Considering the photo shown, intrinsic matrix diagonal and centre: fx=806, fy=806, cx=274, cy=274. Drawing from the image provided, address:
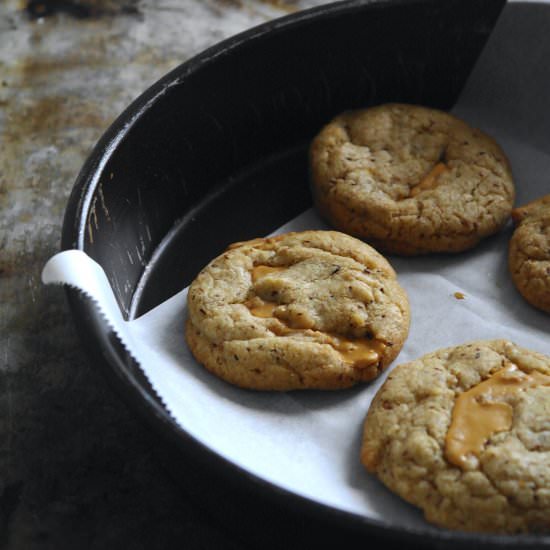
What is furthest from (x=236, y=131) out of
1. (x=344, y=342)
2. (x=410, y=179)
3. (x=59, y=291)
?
(x=344, y=342)

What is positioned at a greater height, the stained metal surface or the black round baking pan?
the black round baking pan

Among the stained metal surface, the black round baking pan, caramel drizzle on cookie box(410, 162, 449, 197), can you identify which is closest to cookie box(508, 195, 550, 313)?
caramel drizzle on cookie box(410, 162, 449, 197)

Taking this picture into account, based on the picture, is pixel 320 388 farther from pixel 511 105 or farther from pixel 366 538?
pixel 511 105

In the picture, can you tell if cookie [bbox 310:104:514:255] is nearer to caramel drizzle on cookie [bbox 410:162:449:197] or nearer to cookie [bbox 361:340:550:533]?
caramel drizzle on cookie [bbox 410:162:449:197]

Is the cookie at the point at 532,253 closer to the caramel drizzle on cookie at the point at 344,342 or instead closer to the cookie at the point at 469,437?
the cookie at the point at 469,437

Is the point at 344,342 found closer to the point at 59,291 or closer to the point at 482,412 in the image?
the point at 482,412

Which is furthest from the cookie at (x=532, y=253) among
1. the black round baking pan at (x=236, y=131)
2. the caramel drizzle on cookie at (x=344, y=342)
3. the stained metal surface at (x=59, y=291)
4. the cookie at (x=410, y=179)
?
the stained metal surface at (x=59, y=291)
